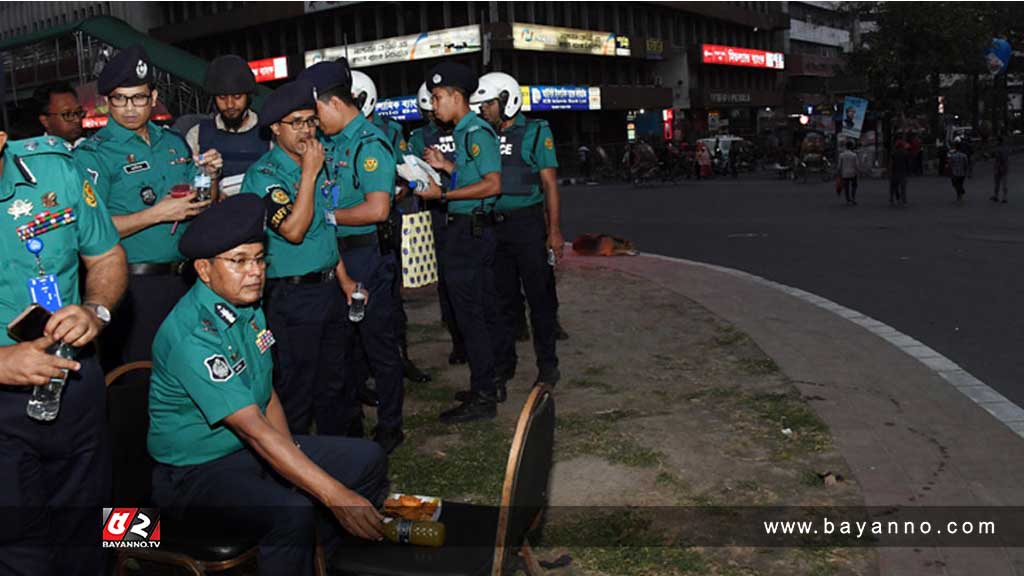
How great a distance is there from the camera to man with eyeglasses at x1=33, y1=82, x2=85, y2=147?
5.66 metres

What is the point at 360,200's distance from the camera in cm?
532

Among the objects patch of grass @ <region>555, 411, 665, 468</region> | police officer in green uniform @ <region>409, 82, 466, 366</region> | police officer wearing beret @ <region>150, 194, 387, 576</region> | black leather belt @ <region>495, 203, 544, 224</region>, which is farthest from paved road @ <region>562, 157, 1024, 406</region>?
police officer wearing beret @ <region>150, 194, 387, 576</region>

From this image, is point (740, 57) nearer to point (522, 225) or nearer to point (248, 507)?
point (522, 225)

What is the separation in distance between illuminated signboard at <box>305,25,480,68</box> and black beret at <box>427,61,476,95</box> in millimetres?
43184

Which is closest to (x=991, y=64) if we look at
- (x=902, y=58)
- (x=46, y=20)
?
(x=902, y=58)

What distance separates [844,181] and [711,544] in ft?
65.6

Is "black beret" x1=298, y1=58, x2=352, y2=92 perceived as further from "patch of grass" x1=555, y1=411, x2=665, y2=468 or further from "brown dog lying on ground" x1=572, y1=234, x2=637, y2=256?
"brown dog lying on ground" x1=572, y1=234, x2=637, y2=256

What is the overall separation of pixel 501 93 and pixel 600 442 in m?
2.91

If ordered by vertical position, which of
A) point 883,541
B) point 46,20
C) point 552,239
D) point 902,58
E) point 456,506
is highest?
point 46,20

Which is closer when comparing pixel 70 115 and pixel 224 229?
pixel 224 229

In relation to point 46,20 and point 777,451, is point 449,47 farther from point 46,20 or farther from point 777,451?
point 777,451

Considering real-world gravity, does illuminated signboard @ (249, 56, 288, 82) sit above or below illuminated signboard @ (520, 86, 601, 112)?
above

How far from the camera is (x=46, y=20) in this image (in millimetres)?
75188

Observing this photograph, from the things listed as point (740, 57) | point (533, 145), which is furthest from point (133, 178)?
point (740, 57)
